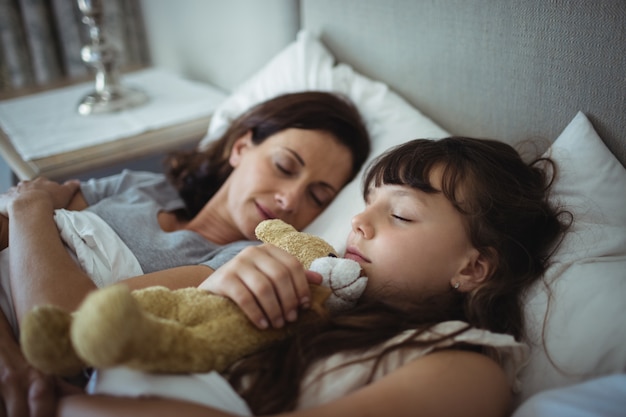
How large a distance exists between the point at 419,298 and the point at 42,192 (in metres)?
0.81

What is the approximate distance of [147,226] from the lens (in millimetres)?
1165

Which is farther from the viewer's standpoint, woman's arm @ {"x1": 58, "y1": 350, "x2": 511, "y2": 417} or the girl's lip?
the girl's lip

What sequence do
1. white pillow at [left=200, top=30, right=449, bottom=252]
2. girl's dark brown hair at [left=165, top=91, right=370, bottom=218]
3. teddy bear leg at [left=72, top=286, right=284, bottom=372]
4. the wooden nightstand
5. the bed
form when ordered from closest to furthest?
teddy bear leg at [left=72, top=286, right=284, bottom=372] < the bed < white pillow at [left=200, top=30, right=449, bottom=252] < girl's dark brown hair at [left=165, top=91, right=370, bottom=218] < the wooden nightstand

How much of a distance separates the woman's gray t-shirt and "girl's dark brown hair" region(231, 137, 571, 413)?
0.35 metres

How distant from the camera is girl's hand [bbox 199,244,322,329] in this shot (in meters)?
0.72

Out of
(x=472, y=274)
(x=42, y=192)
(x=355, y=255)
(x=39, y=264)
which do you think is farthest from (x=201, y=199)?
(x=472, y=274)

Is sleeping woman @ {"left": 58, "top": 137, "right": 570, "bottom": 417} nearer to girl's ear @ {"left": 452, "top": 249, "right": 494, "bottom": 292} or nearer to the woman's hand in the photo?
girl's ear @ {"left": 452, "top": 249, "right": 494, "bottom": 292}

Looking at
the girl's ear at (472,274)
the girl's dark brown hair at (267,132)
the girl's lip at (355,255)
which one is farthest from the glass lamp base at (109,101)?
the girl's ear at (472,274)

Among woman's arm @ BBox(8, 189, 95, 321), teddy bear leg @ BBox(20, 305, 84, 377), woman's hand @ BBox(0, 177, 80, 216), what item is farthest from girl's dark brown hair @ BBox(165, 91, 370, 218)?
teddy bear leg @ BBox(20, 305, 84, 377)

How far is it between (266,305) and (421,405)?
23cm

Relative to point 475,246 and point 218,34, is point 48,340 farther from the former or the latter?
point 218,34

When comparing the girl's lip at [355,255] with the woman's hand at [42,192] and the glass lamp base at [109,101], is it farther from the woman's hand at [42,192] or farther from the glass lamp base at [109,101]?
the glass lamp base at [109,101]

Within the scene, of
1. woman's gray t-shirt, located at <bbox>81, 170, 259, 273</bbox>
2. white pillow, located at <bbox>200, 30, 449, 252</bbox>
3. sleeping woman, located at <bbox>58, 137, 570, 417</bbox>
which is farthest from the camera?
white pillow, located at <bbox>200, 30, 449, 252</bbox>

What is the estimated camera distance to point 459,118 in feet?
4.03
